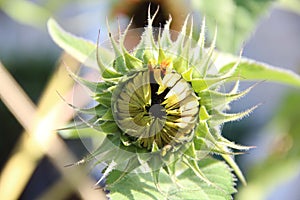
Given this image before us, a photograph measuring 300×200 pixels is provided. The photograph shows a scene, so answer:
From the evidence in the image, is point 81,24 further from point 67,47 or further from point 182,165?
point 182,165

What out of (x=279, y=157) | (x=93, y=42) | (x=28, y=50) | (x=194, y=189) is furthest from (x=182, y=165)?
(x=28, y=50)

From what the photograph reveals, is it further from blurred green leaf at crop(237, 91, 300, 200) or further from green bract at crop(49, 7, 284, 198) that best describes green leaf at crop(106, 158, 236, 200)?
blurred green leaf at crop(237, 91, 300, 200)

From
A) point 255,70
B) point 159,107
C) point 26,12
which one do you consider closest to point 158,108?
point 159,107

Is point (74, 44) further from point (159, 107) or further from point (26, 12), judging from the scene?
point (26, 12)

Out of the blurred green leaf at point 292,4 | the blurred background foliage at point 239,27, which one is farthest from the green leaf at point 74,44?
the blurred green leaf at point 292,4

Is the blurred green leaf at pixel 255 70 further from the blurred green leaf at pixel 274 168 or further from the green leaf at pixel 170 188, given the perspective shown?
the blurred green leaf at pixel 274 168

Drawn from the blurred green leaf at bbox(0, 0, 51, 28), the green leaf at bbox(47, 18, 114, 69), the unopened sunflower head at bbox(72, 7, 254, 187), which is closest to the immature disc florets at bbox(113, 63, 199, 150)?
the unopened sunflower head at bbox(72, 7, 254, 187)
